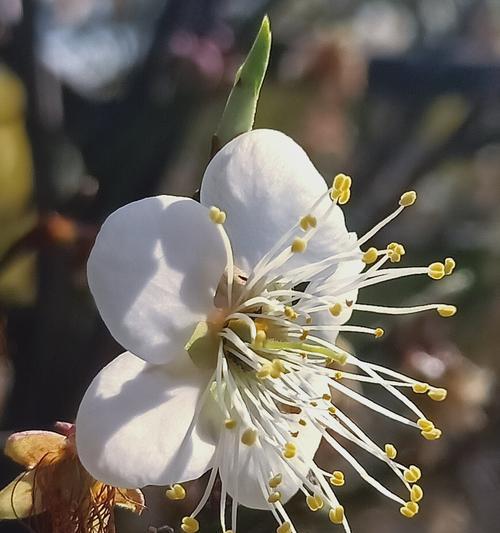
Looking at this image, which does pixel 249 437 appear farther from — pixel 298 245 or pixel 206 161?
pixel 206 161

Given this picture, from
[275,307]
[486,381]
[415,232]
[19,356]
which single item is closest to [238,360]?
[275,307]

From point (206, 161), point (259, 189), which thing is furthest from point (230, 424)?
point (206, 161)

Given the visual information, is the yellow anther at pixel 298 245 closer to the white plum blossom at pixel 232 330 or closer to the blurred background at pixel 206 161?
the white plum blossom at pixel 232 330

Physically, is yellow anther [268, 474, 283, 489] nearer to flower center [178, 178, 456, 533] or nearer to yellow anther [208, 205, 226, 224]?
flower center [178, 178, 456, 533]

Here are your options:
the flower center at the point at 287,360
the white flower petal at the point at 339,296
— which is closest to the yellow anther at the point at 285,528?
the flower center at the point at 287,360

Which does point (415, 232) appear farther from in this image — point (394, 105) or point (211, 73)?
point (211, 73)

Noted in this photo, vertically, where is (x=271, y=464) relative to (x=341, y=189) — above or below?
below

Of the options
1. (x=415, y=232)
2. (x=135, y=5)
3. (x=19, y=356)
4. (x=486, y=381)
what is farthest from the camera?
(x=135, y=5)
